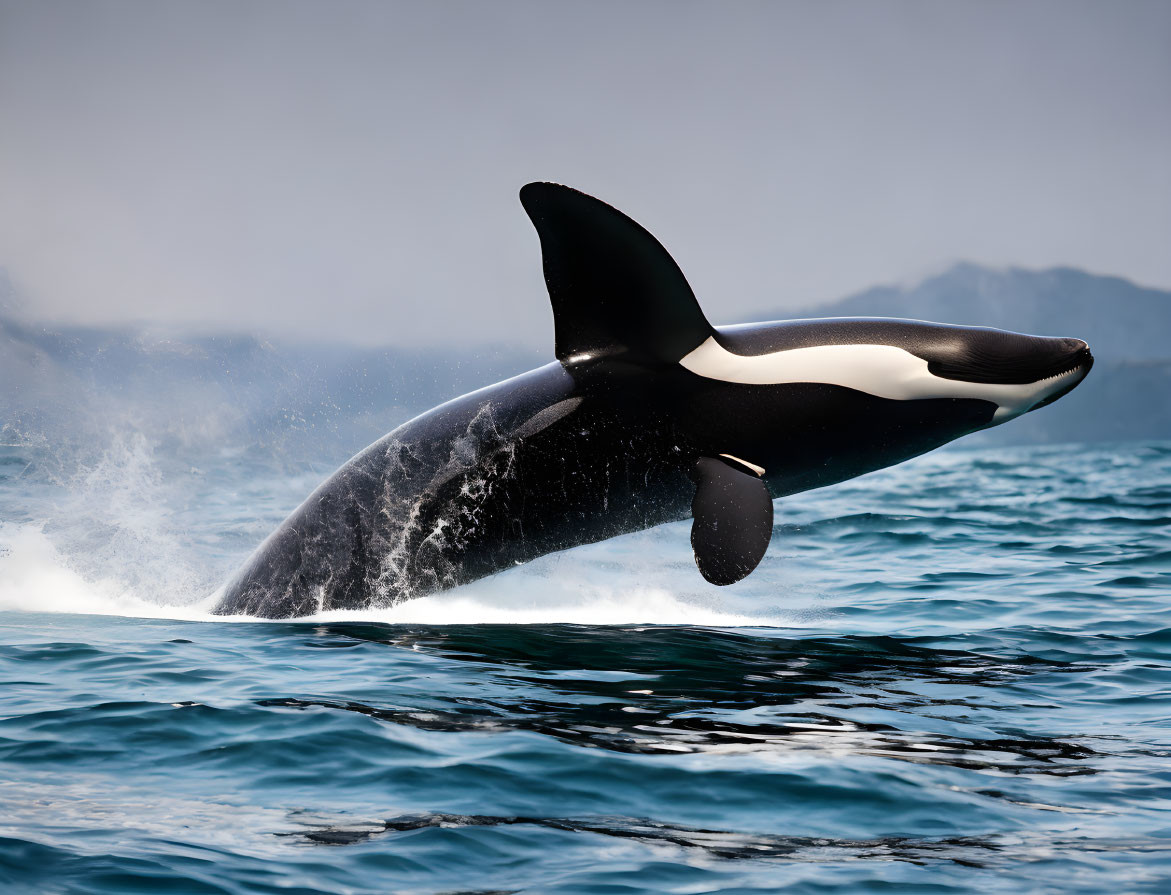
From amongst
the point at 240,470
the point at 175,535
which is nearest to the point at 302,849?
the point at 175,535

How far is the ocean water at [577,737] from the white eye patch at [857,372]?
2202 mm

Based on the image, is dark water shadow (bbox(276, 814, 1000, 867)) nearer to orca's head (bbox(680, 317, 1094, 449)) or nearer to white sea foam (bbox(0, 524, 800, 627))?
orca's head (bbox(680, 317, 1094, 449))

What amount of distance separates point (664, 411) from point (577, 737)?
9.66ft

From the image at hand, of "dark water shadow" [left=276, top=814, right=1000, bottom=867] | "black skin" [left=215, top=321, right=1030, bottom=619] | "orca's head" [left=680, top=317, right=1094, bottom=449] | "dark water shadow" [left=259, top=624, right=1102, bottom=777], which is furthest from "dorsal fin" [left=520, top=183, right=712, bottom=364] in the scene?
"dark water shadow" [left=276, top=814, right=1000, bottom=867]

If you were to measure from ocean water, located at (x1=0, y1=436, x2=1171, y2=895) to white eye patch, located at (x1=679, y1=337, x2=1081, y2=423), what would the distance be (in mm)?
2202

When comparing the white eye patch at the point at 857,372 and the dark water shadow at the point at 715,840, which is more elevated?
the white eye patch at the point at 857,372

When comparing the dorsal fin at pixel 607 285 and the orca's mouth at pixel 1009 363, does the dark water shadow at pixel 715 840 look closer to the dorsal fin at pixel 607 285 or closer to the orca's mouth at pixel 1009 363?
the dorsal fin at pixel 607 285

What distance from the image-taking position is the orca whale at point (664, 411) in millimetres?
8609

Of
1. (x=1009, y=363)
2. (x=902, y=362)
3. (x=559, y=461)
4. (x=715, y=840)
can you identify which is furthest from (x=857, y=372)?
(x=715, y=840)

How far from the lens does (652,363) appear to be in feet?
29.3

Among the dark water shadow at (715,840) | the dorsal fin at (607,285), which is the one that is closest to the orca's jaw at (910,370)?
the dorsal fin at (607,285)

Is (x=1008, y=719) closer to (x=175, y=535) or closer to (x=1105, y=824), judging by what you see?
(x=1105, y=824)

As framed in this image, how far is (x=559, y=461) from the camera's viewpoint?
30.5 ft

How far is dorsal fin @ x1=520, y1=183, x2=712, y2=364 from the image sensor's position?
8305mm
